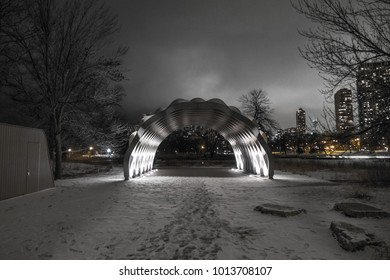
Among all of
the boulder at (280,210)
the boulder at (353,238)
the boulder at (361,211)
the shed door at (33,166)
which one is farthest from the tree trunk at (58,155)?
the boulder at (353,238)

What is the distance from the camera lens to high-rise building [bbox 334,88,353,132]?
7.49 meters

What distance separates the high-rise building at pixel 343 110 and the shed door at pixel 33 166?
11.5 meters

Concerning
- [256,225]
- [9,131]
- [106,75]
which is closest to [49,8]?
[106,75]

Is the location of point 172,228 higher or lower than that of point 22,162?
lower

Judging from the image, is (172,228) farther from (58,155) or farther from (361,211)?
(58,155)

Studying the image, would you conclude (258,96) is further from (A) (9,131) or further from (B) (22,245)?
(B) (22,245)

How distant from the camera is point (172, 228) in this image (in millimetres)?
5457

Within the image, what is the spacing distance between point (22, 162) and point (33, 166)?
766 mm

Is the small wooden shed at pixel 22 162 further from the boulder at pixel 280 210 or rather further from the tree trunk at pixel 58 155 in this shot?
the boulder at pixel 280 210

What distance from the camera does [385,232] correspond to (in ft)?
16.4

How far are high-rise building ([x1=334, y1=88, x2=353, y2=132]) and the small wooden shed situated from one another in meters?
11.3

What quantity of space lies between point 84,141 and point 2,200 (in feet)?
27.9

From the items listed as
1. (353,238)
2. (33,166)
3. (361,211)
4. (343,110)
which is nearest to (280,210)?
(361,211)

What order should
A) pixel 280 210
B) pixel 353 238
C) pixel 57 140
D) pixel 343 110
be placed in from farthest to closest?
1. pixel 57 140
2. pixel 343 110
3. pixel 280 210
4. pixel 353 238
